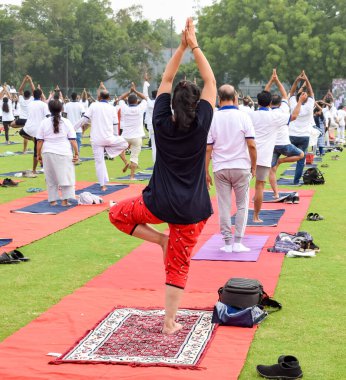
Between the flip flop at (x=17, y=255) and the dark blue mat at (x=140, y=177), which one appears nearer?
the flip flop at (x=17, y=255)

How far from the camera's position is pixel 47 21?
86000mm

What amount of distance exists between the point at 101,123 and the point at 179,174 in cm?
1080

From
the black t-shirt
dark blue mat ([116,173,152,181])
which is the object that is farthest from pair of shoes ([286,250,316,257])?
dark blue mat ([116,173,152,181])

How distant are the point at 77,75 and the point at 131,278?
7479cm

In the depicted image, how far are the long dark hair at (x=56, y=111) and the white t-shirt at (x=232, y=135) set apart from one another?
185 inches

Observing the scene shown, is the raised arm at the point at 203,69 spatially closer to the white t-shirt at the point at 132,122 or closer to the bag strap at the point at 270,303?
the bag strap at the point at 270,303

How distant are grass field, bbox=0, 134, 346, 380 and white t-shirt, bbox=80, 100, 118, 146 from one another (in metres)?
3.32

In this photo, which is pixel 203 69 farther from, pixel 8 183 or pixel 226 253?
pixel 8 183

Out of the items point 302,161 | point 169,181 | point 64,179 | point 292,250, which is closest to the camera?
point 169,181

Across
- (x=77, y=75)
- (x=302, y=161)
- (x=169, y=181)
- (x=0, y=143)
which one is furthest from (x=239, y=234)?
(x=77, y=75)

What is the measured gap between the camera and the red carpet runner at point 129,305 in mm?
6109

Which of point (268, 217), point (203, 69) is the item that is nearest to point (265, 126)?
point (268, 217)

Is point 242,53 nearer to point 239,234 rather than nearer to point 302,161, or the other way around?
point 302,161

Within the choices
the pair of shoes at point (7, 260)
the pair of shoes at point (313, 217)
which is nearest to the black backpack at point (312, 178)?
the pair of shoes at point (313, 217)
